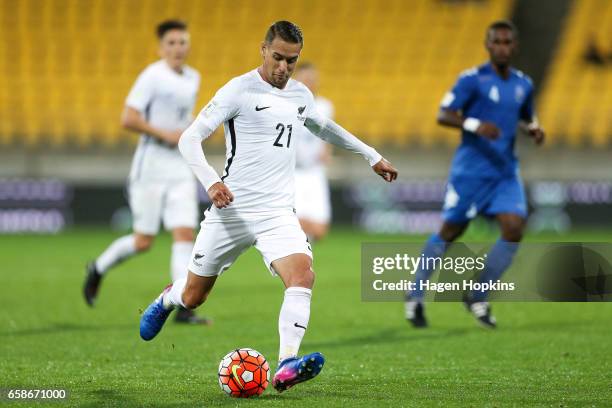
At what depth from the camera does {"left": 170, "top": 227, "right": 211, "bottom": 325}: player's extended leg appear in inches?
331

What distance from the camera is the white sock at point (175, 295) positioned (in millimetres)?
6004

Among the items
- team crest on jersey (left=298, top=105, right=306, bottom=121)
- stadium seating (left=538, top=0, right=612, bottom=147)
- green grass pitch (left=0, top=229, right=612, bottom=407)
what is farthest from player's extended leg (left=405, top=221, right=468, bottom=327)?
stadium seating (left=538, top=0, right=612, bottom=147)

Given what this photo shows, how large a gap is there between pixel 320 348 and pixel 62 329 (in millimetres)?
2148

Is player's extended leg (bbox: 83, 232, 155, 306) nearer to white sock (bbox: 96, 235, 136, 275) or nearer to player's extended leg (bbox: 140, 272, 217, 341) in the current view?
white sock (bbox: 96, 235, 136, 275)

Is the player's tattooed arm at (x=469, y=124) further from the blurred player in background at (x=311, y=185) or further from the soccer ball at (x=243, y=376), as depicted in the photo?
the blurred player in background at (x=311, y=185)

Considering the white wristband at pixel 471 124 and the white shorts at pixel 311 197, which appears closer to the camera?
the white wristband at pixel 471 124

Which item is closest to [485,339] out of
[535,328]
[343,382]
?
[535,328]

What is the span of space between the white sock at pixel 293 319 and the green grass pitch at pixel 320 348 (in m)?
0.26

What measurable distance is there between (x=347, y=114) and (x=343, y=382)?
1508 cm

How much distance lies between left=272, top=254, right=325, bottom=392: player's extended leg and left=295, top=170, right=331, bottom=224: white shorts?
6.37 m

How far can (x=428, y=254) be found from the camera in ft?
26.9

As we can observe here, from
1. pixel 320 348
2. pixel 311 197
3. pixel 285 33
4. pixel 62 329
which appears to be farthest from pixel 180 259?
pixel 311 197

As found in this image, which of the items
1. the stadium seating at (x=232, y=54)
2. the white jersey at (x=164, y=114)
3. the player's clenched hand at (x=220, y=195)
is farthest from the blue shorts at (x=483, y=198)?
the stadium seating at (x=232, y=54)

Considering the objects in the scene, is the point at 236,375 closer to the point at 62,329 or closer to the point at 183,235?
the point at 62,329
